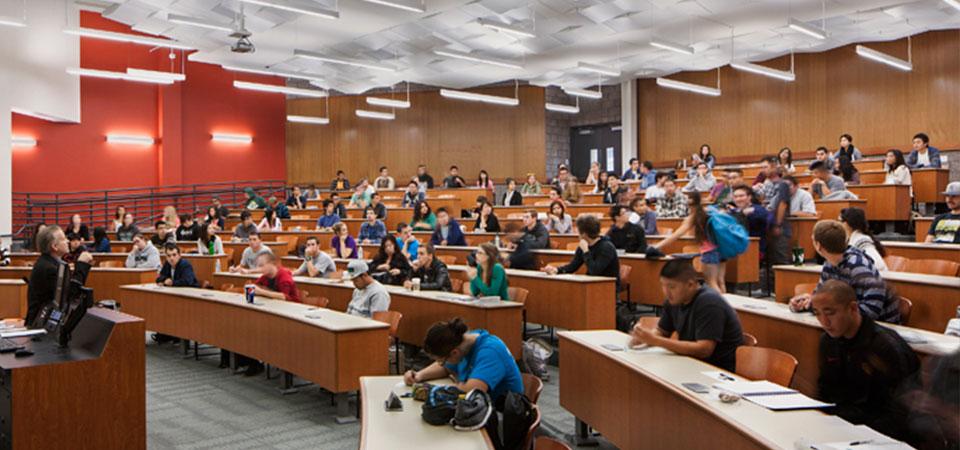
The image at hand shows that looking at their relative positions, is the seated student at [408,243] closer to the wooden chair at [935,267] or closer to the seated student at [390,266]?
the seated student at [390,266]

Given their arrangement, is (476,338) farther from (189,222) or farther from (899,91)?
(899,91)

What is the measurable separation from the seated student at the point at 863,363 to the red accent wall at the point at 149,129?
17.6 metres

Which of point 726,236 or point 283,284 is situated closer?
point 726,236

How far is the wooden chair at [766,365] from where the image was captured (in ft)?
11.7

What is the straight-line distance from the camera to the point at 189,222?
14.0m

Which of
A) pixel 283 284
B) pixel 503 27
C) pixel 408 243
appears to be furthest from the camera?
pixel 503 27

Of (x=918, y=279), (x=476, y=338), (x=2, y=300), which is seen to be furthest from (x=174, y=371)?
(x=918, y=279)

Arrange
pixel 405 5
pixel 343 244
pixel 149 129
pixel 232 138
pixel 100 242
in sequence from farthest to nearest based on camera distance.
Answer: pixel 232 138 < pixel 149 129 < pixel 100 242 < pixel 405 5 < pixel 343 244

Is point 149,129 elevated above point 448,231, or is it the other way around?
point 149,129

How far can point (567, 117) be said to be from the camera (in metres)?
21.1

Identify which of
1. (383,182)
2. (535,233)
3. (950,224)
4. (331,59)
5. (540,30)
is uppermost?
(540,30)

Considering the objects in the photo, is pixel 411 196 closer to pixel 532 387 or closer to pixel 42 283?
pixel 42 283

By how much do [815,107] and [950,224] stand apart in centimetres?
1030

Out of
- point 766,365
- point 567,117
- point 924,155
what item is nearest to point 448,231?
point 924,155
